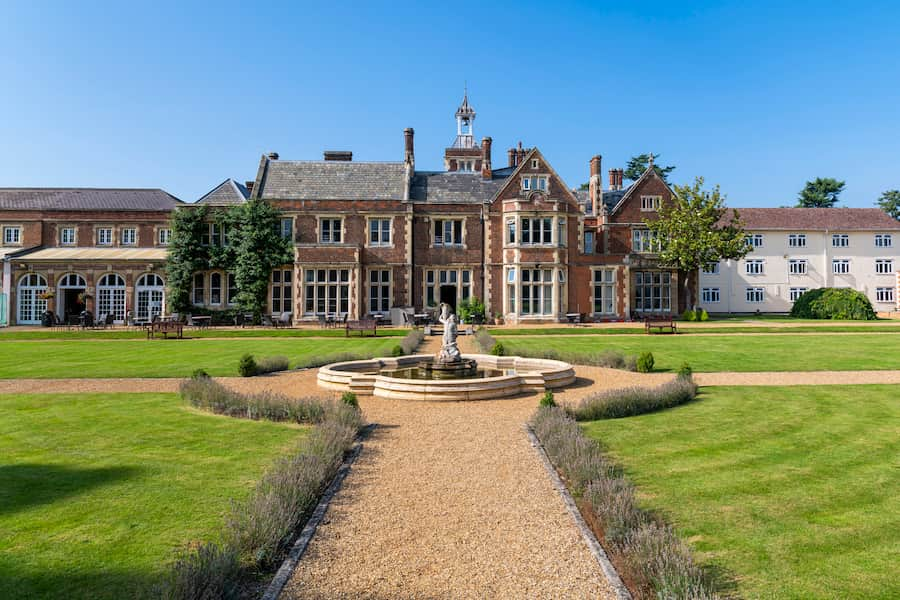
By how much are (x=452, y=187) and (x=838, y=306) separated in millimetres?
31515

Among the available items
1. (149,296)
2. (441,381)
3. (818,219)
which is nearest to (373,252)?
(149,296)

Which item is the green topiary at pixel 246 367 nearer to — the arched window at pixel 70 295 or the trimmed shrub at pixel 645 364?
the trimmed shrub at pixel 645 364

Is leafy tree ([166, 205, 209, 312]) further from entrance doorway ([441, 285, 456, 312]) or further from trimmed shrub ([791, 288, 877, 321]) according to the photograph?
trimmed shrub ([791, 288, 877, 321])

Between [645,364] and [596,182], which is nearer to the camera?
[645,364]

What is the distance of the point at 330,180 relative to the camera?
132ft

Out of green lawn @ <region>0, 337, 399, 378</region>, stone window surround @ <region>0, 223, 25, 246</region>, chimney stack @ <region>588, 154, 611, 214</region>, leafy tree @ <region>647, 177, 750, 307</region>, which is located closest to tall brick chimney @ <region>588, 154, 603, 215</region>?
chimney stack @ <region>588, 154, 611, 214</region>

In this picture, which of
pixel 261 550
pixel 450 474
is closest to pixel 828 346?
pixel 450 474

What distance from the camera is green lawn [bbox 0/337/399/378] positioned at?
55.4 feet

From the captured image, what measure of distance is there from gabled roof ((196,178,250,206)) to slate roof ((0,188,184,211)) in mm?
3521

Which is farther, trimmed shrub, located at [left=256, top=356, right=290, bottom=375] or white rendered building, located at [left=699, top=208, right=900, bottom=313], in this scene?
white rendered building, located at [left=699, top=208, right=900, bottom=313]

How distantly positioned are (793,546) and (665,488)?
5.85 feet

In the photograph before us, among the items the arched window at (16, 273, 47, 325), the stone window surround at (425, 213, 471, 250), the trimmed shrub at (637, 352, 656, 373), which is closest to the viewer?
the trimmed shrub at (637, 352, 656, 373)

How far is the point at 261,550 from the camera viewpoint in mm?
5238

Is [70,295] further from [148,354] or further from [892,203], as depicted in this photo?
[892,203]
